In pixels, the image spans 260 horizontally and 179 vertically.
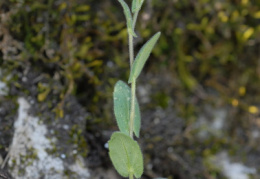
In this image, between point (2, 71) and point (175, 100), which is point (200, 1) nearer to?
point (175, 100)

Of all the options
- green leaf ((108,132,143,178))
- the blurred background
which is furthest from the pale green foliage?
the blurred background

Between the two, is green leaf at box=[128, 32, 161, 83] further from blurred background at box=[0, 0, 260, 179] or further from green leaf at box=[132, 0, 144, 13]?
blurred background at box=[0, 0, 260, 179]

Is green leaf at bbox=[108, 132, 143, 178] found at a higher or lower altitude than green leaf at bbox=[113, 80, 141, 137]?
lower

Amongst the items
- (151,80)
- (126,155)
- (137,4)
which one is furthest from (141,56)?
(151,80)

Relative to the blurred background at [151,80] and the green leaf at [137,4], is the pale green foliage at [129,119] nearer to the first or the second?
the green leaf at [137,4]

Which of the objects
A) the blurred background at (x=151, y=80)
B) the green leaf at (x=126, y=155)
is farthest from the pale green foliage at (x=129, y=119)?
the blurred background at (x=151, y=80)

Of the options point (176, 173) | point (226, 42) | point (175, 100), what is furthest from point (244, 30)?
point (176, 173)
